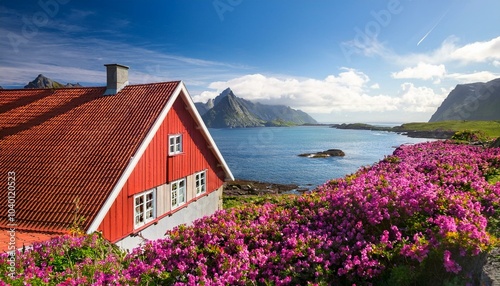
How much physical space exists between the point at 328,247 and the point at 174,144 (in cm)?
1498

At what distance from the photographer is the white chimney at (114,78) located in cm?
2014

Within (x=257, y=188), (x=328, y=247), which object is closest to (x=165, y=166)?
(x=328, y=247)

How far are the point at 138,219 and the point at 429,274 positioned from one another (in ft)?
46.4

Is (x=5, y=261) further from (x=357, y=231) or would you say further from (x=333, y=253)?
(x=357, y=231)

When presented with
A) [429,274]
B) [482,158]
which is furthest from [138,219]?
[482,158]

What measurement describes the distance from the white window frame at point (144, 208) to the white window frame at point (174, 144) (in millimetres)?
2826

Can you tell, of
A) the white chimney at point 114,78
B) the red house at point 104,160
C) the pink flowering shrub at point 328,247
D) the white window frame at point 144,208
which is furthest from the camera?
the white chimney at point 114,78

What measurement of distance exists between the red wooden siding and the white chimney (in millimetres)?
4242

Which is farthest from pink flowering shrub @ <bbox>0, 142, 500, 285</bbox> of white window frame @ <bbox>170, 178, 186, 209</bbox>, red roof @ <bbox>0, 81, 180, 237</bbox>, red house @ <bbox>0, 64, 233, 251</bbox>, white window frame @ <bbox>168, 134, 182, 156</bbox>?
white window frame @ <bbox>170, 178, 186, 209</bbox>

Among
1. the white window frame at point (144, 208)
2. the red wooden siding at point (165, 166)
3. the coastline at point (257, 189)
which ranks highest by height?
the red wooden siding at point (165, 166)

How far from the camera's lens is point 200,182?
22.6 m

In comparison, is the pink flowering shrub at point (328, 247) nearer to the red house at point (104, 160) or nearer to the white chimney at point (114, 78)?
the red house at point (104, 160)

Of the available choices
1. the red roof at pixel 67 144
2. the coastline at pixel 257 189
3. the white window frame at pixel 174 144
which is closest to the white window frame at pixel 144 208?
the red roof at pixel 67 144

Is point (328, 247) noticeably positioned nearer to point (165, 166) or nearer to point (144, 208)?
point (144, 208)
